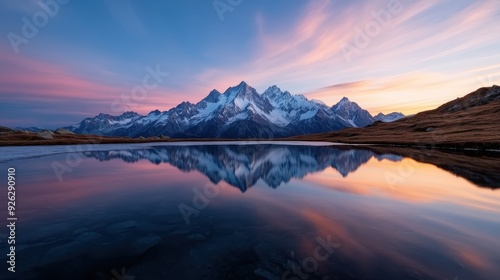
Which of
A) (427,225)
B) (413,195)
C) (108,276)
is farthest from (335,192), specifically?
(108,276)

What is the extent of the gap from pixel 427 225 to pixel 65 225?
21010 mm

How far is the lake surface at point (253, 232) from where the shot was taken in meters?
10.3

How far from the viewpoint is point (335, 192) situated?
24547 millimetres
